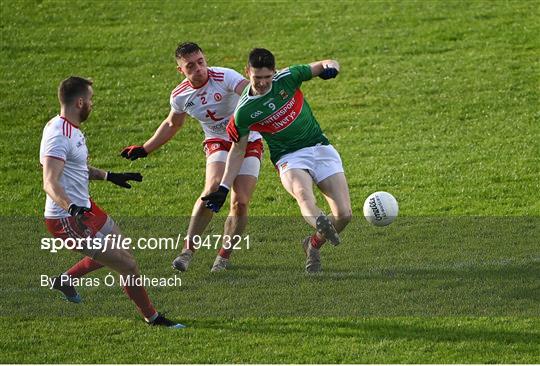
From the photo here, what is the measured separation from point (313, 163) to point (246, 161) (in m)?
0.91

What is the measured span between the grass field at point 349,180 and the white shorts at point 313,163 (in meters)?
1.14

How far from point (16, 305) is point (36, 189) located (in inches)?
201

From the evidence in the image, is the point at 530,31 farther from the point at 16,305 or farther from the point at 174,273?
the point at 16,305

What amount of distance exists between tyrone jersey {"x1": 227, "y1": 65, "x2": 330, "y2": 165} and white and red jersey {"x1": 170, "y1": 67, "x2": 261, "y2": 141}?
76cm

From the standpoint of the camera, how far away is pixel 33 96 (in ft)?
66.5

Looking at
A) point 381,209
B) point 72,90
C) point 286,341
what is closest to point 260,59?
point 72,90

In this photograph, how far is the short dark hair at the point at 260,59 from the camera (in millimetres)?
11485

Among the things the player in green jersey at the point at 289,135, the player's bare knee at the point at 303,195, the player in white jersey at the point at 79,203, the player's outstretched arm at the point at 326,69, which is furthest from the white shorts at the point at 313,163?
the player in white jersey at the point at 79,203

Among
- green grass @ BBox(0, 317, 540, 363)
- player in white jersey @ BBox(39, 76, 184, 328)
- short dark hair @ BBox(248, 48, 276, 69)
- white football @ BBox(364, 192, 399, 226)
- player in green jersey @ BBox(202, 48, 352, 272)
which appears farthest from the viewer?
white football @ BBox(364, 192, 399, 226)

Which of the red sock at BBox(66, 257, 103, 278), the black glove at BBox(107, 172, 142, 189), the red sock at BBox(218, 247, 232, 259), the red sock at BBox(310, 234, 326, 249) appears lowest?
the red sock at BBox(218, 247, 232, 259)

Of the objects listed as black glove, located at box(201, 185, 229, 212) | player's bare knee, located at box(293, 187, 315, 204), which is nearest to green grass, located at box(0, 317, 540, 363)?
black glove, located at box(201, 185, 229, 212)

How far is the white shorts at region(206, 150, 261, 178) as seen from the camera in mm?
12695

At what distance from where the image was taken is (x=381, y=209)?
40.7 ft

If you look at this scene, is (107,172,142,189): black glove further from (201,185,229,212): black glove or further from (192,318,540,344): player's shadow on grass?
(192,318,540,344): player's shadow on grass
